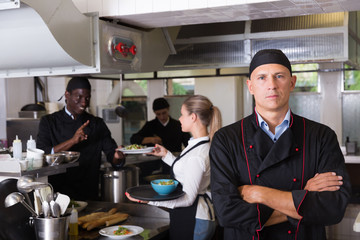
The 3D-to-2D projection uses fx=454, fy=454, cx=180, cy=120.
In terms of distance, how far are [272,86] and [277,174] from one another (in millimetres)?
387

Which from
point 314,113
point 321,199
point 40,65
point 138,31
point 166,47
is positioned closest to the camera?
point 321,199

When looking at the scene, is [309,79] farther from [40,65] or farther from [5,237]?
[5,237]

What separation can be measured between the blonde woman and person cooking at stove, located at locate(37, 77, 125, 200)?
953mm

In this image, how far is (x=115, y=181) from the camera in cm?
362

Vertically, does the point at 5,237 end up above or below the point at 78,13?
below

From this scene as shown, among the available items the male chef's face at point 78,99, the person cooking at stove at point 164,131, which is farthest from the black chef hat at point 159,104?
the male chef's face at point 78,99

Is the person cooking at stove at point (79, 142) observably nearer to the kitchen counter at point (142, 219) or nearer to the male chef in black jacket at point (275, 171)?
the kitchen counter at point (142, 219)

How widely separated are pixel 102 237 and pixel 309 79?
5535 mm

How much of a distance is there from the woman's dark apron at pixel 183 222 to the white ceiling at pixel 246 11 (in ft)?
4.07

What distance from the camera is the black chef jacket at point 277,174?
1899mm

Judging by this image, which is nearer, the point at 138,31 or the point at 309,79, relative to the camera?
the point at 138,31

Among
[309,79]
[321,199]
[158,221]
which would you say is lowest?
[158,221]

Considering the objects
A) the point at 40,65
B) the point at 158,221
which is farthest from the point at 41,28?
the point at 158,221

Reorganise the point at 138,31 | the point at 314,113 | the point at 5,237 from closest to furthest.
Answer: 1. the point at 5,237
2. the point at 138,31
3. the point at 314,113
